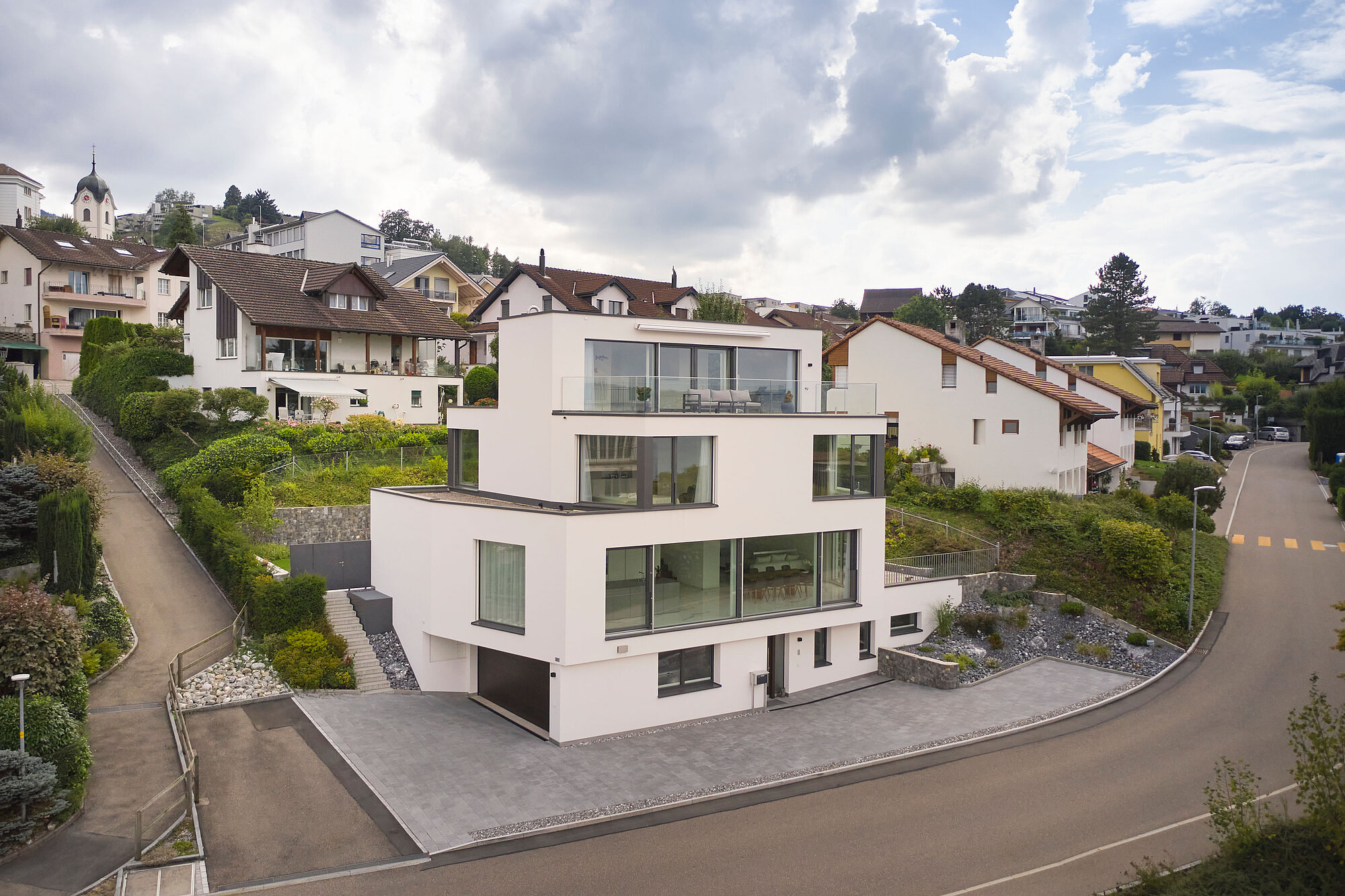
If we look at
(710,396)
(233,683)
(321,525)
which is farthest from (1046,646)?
(321,525)

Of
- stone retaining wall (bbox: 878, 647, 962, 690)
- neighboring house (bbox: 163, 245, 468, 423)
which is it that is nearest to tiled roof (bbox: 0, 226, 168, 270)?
neighboring house (bbox: 163, 245, 468, 423)

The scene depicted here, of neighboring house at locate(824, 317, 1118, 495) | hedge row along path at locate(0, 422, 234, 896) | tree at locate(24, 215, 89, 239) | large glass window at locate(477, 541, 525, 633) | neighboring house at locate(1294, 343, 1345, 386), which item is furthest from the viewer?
neighboring house at locate(1294, 343, 1345, 386)

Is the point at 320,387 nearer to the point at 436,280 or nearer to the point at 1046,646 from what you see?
the point at 436,280

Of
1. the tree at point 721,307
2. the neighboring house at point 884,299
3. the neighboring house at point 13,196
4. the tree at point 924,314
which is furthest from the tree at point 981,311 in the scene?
the neighboring house at point 13,196

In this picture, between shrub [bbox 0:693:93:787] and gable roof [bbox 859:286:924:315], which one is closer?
shrub [bbox 0:693:93:787]

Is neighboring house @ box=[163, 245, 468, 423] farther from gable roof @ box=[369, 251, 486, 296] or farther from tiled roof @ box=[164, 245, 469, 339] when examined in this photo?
gable roof @ box=[369, 251, 486, 296]

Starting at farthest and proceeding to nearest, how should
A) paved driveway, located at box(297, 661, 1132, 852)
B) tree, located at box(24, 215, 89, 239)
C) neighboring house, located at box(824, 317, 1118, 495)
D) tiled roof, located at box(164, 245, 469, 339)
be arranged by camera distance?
tree, located at box(24, 215, 89, 239) → tiled roof, located at box(164, 245, 469, 339) → neighboring house, located at box(824, 317, 1118, 495) → paved driveway, located at box(297, 661, 1132, 852)

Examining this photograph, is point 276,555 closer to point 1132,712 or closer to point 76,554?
point 76,554
